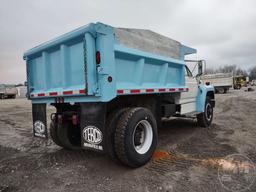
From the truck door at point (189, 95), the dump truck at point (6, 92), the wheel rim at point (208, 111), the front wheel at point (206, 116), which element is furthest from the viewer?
the dump truck at point (6, 92)

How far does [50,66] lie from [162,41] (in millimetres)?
2531

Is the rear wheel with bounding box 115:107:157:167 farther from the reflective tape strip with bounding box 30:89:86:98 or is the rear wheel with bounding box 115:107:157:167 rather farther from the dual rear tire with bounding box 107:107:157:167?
the reflective tape strip with bounding box 30:89:86:98

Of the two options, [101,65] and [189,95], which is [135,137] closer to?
[101,65]

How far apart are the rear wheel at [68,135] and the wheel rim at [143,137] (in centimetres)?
129

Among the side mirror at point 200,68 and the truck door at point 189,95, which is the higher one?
the side mirror at point 200,68

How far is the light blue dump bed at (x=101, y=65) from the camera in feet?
11.2

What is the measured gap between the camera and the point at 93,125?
3.66 m

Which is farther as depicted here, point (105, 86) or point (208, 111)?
point (208, 111)

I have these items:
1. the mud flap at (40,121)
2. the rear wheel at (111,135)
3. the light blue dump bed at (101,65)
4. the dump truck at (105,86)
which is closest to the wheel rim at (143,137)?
the dump truck at (105,86)

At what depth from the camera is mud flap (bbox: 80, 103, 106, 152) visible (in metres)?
3.58

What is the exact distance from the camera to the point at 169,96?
5961mm

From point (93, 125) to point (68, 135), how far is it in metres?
1.20

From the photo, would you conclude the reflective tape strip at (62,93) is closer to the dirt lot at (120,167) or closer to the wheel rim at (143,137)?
the wheel rim at (143,137)

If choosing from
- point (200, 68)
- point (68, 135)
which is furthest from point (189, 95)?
point (68, 135)
